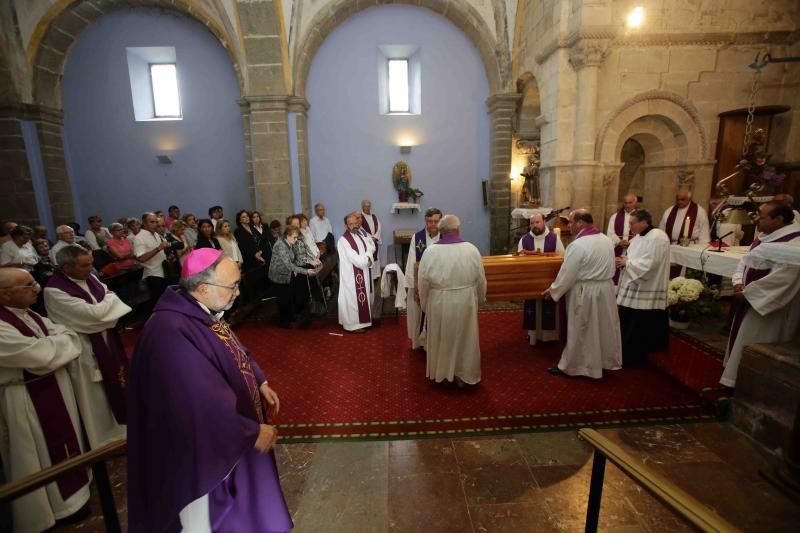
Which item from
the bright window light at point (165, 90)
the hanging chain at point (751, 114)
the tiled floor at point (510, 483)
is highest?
the bright window light at point (165, 90)

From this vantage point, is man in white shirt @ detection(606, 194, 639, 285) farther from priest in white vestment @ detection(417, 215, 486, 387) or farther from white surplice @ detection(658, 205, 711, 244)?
priest in white vestment @ detection(417, 215, 486, 387)

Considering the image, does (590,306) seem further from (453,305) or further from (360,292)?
(360,292)

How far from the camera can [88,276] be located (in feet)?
9.73

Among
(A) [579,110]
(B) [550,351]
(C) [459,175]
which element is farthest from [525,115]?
(B) [550,351]

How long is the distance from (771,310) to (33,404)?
5.54 m

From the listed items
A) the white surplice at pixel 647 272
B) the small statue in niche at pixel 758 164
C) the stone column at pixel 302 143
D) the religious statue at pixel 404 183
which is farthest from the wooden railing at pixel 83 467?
the religious statue at pixel 404 183

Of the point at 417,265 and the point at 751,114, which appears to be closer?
the point at 417,265

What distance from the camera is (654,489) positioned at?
131cm

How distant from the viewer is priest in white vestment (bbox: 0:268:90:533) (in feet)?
7.57

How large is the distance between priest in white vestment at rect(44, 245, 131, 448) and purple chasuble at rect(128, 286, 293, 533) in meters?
1.62

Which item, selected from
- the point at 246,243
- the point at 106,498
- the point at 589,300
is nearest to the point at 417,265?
the point at 589,300

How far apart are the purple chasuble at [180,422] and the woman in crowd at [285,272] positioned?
14.2ft

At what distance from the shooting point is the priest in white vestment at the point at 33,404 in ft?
7.57

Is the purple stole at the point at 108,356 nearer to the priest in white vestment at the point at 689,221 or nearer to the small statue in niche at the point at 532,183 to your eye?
the priest in white vestment at the point at 689,221
